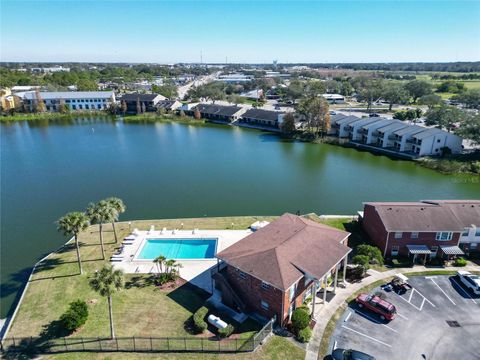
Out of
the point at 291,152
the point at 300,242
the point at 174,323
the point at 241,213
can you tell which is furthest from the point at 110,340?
the point at 291,152

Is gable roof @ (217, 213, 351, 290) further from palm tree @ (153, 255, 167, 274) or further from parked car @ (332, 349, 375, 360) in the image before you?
palm tree @ (153, 255, 167, 274)

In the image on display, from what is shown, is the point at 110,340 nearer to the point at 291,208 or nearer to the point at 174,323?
the point at 174,323

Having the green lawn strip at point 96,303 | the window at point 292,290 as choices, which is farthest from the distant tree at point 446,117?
the green lawn strip at point 96,303

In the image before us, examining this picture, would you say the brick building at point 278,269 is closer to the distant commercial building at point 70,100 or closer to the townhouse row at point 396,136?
the townhouse row at point 396,136

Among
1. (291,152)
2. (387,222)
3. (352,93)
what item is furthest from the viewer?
(352,93)

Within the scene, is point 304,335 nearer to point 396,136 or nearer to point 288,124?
point 396,136

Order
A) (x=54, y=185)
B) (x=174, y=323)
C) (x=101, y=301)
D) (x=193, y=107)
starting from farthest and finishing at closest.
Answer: (x=193, y=107)
(x=54, y=185)
(x=101, y=301)
(x=174, y=323)

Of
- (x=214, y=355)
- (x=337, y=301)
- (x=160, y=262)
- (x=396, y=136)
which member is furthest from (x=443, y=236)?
(x=396, y=136)
